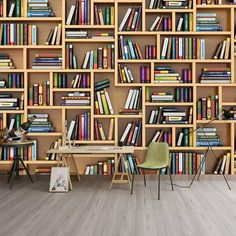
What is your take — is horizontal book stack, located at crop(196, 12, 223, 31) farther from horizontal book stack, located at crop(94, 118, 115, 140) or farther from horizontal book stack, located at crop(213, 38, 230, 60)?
horizontal book stack, located at crop(94, 118, 115, 140)

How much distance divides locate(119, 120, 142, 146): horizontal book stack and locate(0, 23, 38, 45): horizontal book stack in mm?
2105

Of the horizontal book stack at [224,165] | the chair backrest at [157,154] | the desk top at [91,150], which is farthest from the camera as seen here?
the horizontal book stack at [224,165]

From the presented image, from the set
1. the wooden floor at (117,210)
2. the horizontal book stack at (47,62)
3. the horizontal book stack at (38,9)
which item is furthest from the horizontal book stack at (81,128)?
the horizontal book stack at (38,9)

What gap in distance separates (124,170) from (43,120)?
5.16 ft

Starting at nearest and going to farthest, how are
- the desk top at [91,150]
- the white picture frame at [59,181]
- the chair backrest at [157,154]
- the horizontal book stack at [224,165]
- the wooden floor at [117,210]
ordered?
the wooden floor at [117,210]
the white picture frame at [59,181]
the desk top at [91,150]
the chair backrest at [157,154]
the horizontal book stack at [224,165]

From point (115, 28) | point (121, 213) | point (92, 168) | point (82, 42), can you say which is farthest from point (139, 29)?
point (121, 213)

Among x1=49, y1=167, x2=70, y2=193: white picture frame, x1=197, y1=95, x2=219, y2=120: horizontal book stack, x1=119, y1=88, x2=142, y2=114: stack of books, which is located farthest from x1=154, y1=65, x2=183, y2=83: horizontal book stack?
x1=49, y1=167, x2=70, y2=193: white picture frame

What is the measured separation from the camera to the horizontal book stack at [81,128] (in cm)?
650

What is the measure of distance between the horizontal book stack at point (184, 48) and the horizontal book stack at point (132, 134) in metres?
1.21

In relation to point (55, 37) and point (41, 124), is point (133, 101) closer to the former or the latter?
point (41, 124)

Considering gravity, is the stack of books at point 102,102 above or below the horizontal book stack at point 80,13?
below

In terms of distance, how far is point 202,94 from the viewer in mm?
6621

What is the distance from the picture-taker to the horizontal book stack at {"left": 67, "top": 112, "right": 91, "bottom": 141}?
256 inches

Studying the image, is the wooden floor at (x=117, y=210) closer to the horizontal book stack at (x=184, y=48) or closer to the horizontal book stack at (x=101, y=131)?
the horizontal book stack at (x=101, y=131)
